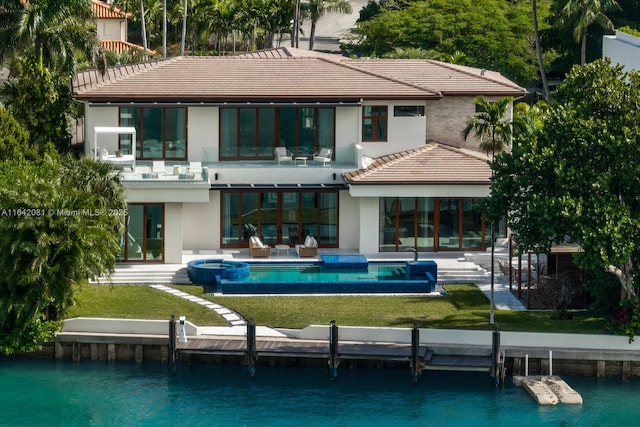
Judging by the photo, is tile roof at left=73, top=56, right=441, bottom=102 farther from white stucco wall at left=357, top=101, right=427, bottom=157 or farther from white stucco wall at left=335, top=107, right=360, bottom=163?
white stucco wall at left=357, top=101, right=427, bottom=157

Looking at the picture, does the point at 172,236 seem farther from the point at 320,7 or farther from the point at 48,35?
the point at 320,7

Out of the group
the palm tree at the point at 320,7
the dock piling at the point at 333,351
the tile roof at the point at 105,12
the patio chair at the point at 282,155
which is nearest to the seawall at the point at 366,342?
the dock piling at the point at 333,351

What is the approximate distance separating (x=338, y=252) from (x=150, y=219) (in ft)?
27.0

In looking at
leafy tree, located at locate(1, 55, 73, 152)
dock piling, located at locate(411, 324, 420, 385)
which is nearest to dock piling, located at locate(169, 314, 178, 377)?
dock piling, located at locate(411, 324, 420, 385)

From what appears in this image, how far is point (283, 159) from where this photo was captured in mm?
66438

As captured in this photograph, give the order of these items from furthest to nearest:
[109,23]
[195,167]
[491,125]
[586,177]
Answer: [109,23], [195,167], [491,125], [586,177]

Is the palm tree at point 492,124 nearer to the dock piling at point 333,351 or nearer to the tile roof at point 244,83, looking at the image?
the tile roof at point 244,83

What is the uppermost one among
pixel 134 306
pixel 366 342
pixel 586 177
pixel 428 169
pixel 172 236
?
pixel 586 177

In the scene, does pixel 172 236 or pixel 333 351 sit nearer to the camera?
pixel 333 351

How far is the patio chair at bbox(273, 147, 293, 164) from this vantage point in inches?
2616

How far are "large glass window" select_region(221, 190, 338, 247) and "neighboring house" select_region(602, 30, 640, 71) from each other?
43.7ft

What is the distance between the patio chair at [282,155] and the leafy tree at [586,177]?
14207 millimetres

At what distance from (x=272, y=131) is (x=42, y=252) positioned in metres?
16.6

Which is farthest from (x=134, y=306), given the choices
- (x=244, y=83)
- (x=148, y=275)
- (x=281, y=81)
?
(x=281, y=81)
